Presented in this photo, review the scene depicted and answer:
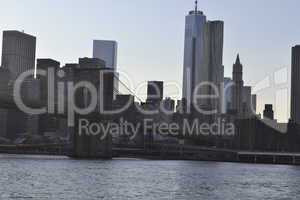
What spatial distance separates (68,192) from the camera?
5231 centimetres

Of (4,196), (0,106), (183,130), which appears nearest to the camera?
(4,196)

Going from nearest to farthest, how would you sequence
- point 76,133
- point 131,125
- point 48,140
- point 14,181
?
point 14,181 → point 76,133 → point 131,125 → point 48,140

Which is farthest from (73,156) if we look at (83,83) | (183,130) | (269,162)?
(269,162)

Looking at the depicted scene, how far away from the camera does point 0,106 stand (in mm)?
126312

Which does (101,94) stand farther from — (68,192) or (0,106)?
(68,192)

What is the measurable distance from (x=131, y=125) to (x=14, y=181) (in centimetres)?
10387

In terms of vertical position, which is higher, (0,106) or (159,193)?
(0,106)

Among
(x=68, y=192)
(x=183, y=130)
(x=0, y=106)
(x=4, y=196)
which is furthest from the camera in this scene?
(x=183, y=130)

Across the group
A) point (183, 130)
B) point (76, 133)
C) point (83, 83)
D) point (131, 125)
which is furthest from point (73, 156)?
point (183, 130)

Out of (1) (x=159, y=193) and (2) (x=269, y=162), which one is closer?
(1) (x=159, y=193)

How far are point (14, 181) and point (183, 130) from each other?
406 feet

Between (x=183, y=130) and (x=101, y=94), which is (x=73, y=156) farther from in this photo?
(x=183, y=130)

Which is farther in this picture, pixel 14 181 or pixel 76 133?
pixel 76 133

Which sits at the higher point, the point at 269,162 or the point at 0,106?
the point at 0,106
